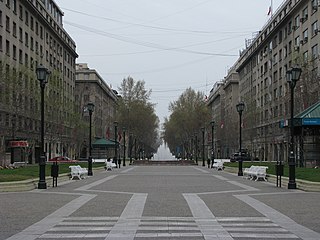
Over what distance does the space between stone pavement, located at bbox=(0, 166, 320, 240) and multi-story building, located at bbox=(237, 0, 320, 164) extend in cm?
2753

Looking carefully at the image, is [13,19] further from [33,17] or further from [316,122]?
[316,122]

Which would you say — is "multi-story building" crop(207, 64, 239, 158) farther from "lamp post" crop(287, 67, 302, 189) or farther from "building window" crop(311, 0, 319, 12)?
"lamp post" crop(287, 67, 302, 189)

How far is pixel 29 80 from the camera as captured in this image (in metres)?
50.8

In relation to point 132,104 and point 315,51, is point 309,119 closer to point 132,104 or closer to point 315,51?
point 315,51

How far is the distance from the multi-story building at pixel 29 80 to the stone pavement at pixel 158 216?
1192 inches

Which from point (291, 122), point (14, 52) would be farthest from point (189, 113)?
point (291, 122)

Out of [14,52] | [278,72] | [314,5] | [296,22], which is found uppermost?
[296,22]

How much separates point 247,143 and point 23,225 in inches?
3551

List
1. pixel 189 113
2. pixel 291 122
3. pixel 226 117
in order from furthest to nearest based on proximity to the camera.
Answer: pixel 226 117 < pixel 189 113 < pixel 291 122

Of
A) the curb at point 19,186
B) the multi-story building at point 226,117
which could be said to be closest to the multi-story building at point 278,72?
the multi-story building at point 226,117

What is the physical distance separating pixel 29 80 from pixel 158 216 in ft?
133

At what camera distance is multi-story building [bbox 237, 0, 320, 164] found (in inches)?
2020

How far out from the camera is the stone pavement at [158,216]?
33.8ft

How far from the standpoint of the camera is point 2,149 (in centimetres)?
4569
